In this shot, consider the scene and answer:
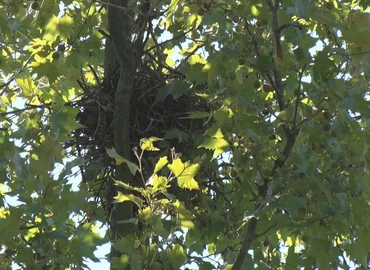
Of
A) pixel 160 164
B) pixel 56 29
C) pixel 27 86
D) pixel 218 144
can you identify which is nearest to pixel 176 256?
pixel 160 164

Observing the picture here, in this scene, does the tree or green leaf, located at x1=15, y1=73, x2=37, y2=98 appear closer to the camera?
the tree

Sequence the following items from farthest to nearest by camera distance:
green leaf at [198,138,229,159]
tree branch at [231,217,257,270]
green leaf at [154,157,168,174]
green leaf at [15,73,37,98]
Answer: green leaf at [15,73,37,98] → tree branch at [231,217,257,270] → green leaf at [198,138,229,159] → green leaf at [154,157,168,174]

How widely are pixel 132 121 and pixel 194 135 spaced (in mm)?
323

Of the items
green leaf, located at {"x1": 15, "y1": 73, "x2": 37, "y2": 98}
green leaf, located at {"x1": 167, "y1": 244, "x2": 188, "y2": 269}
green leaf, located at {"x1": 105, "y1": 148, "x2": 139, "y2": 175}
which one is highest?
green leaf, located at {"x1": 15, "y1": 73, "x2": 37, "y2": 98}

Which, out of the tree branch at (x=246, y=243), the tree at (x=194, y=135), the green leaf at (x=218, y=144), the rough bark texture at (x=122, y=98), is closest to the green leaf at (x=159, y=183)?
the tree at (x=194, y=135)

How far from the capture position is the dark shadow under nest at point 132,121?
11.2ft

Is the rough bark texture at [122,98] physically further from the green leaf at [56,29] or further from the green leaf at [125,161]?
the green leaf at [125,161]

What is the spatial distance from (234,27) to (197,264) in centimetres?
88

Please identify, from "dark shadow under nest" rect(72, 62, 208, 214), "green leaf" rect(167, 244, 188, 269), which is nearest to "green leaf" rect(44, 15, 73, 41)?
"dark shadow under nest" rect(72, 62, 208, 214)

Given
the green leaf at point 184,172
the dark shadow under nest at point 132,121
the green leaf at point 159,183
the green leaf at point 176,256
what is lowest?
the green leaf at point 176,256

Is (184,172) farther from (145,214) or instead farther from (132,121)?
(132,121)

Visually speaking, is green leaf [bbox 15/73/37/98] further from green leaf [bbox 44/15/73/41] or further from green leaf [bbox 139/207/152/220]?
green leaf [bbox 139/207/152/220]

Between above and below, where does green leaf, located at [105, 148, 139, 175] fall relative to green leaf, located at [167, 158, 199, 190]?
above

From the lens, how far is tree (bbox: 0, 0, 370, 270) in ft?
8.17
